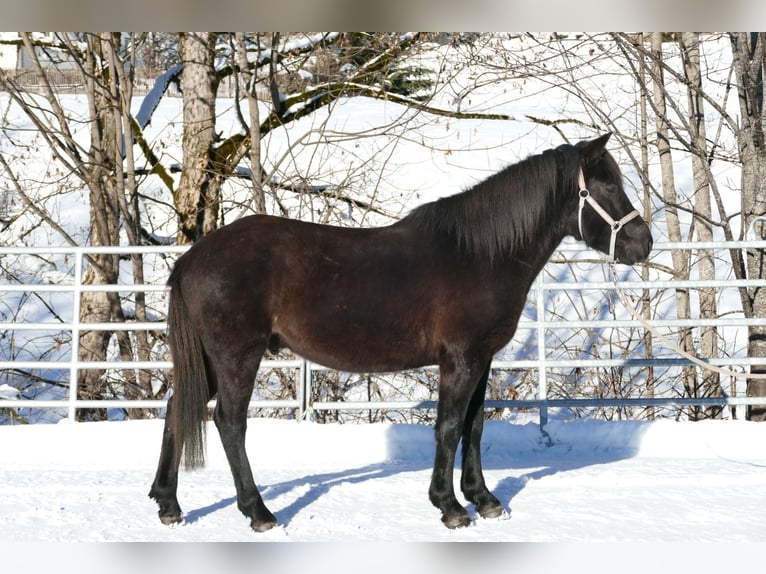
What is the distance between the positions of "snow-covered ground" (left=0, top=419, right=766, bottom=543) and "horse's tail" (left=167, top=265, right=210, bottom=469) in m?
0.43

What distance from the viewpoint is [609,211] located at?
4410mm

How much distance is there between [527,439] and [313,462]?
5.45 feet

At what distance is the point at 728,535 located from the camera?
3.87 meters

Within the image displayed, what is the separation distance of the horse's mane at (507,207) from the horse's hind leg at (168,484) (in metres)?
1.83

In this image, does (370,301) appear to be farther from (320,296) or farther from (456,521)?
(456,521)

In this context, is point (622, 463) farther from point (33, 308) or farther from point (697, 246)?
point (33, 308)

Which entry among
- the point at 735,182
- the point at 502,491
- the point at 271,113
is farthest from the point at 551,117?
the point at 502,491

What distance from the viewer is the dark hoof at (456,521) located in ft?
13.4

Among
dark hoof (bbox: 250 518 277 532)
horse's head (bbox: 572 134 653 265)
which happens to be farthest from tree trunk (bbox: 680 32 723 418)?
dark hoof (bbox: 250 518 277 532)

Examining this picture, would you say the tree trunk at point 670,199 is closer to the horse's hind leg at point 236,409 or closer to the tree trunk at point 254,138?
the tree trunk at point 254,138

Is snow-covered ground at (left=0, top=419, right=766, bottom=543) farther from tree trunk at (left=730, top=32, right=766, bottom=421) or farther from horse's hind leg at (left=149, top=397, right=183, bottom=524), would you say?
tree trunk at (left=730, top=32, right=766, bottom=421)

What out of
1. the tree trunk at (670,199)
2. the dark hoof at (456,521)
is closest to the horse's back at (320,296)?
the dark hoof at (456,521)

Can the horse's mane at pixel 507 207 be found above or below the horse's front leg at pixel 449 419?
above

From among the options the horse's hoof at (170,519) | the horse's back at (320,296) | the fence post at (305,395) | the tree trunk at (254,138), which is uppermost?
the tree trunk at (254,138)
